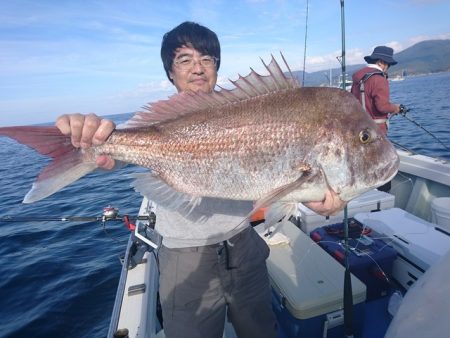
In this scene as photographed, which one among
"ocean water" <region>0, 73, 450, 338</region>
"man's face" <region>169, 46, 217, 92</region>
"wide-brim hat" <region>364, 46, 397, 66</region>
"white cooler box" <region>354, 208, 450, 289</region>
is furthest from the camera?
"wide-brim hat" <region>364, 46, 397, 66</region>

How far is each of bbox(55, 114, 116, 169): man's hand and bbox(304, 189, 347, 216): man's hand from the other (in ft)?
5.79

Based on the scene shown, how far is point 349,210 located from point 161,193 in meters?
4.21

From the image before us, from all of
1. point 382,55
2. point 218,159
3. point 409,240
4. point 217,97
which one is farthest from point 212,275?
point 382,55

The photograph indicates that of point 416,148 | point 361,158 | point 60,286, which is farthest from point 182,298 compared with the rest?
point 416,148

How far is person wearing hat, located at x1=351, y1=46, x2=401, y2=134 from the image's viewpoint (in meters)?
7.42

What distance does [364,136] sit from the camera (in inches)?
95.0

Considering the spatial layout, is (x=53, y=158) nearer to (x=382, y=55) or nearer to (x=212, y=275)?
(x=212, y=275)

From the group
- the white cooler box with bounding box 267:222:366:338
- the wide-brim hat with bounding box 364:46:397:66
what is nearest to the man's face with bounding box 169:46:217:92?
the white cooler box with bounding box 267:222:366:338

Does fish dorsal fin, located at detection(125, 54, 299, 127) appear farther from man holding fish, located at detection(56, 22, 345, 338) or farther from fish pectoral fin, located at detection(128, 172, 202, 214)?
man holding fish, located at detection(56, 22, 345, 338)

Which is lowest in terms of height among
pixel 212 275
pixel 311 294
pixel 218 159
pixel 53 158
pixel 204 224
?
pixel 311 294

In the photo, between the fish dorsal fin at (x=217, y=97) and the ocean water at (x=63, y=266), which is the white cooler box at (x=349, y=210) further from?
the fish dorsal fin at (x=217, y=97)

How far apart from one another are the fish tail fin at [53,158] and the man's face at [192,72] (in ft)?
4.25

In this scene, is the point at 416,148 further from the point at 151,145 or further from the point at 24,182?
the point at 24,182

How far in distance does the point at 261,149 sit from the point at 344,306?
2140 millimetres
